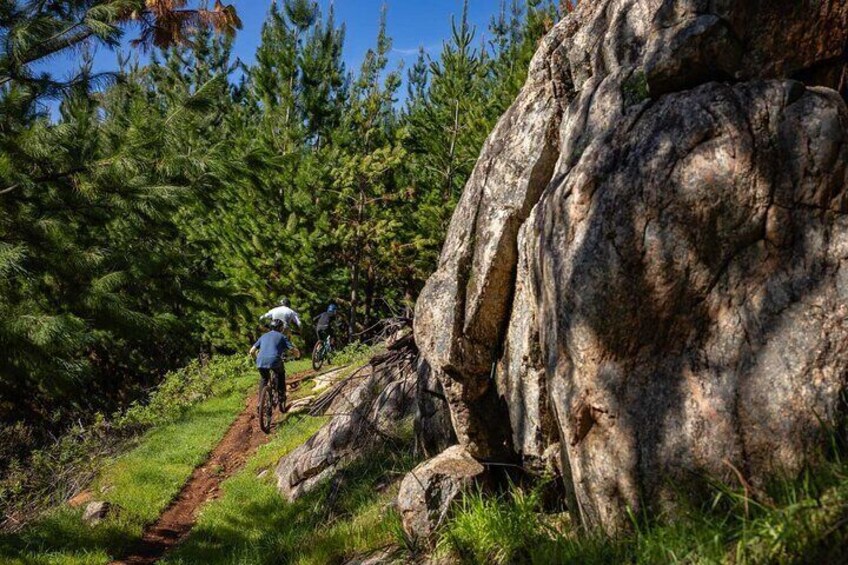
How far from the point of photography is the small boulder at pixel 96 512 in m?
7.89

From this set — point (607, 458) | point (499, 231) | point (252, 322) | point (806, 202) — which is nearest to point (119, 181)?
point (499, 231)

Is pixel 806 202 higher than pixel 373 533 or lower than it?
higher

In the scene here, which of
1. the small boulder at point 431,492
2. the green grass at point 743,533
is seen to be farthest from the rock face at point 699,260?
the small boulder at point 431,492

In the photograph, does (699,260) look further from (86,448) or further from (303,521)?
(86,448)

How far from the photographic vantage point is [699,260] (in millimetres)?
3361

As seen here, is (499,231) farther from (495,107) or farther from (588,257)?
(495,107)

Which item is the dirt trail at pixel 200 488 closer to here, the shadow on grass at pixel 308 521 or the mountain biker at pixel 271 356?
the shadow on grass at pixel 308 521

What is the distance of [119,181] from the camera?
8125 mm

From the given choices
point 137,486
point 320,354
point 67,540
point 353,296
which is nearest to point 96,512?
point 67,540

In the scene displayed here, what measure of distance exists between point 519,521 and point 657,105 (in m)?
2.62

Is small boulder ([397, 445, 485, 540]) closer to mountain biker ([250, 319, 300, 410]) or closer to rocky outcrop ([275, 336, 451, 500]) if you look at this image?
rocky outcrop ([275, 336, 451, 500])

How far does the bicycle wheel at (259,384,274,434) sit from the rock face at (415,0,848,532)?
8461 millimetres

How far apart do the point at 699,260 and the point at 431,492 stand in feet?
8.72

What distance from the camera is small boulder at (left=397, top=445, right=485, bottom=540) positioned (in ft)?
15.9
